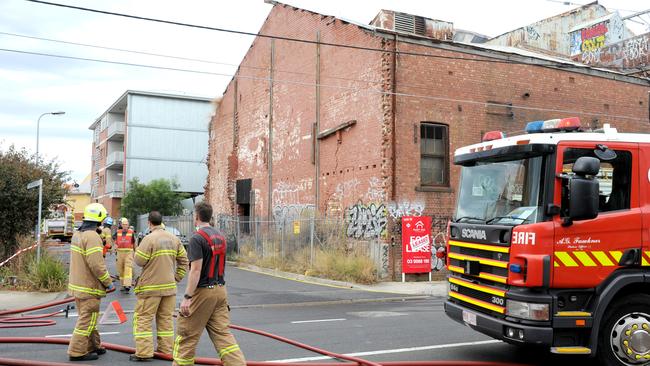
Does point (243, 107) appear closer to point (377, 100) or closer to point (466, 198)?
point (377, 100)

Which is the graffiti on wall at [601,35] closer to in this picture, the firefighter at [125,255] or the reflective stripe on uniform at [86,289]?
the firefighter at [125,255]

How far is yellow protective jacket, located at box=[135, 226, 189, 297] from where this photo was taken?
729cm

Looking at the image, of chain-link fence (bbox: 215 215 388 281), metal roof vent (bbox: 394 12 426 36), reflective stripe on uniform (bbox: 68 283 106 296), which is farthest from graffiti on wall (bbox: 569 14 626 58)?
reflective stripe on uniform (bbox: 68 283 106 296)

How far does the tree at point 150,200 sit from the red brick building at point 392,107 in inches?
882

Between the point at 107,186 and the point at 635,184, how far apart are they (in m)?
59.0

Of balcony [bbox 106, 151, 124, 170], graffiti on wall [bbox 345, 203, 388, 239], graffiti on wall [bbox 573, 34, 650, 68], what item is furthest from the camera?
balcony [bbox 106, 151, 124, 170]

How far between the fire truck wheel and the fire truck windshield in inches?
51.7

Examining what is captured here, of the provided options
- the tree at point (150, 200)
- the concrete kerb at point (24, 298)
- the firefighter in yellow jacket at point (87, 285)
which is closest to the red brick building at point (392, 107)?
the concrete kerb at point (24, 298)

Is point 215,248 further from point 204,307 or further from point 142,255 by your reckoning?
point 142,255

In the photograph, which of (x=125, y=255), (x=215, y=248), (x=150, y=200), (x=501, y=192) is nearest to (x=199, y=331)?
(x=215, y=248)

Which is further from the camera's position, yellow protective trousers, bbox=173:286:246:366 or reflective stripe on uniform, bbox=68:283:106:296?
reflective stripe on uniform, bbox=68:283:106:296

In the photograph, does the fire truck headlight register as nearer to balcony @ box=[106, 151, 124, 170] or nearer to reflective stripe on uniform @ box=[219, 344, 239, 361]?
reflective stripe on uniform @ box=[219, 344, 239, 361]

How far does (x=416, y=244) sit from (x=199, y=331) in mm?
12982

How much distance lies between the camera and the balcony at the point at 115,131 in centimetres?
5820
